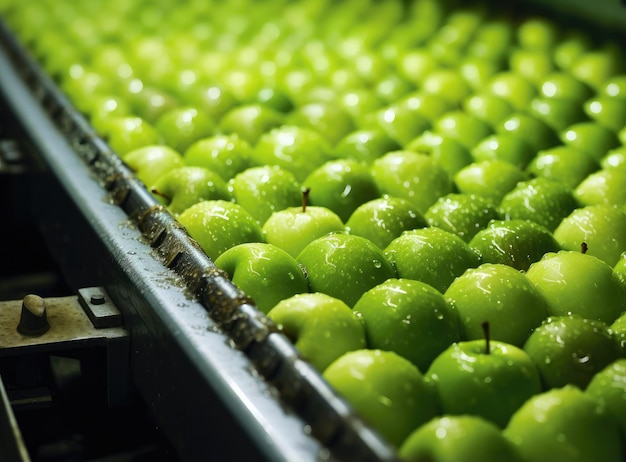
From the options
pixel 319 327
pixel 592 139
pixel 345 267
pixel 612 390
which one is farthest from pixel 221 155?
pixel 612 390

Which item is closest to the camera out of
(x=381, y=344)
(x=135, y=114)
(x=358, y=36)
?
(x=381, y=344)

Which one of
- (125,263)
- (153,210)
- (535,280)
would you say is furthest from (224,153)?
(535,280)

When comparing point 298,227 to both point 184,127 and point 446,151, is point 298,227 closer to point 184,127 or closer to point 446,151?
point 446,151

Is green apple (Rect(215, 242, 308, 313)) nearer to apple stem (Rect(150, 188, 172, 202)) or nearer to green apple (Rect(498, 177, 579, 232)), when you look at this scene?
apple stem (Rect(150, 188, 172, 202))

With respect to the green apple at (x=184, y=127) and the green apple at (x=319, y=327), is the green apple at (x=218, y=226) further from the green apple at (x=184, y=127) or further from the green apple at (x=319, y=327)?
the green apple at (x=184, y=127)

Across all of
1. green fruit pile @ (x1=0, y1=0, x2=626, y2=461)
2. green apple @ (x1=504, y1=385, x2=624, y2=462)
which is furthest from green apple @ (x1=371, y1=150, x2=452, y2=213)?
green apple @ (x1=504, y1=385, x2=624, y2=462)

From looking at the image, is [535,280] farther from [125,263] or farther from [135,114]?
[135,114]
